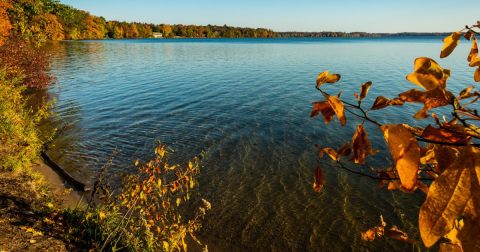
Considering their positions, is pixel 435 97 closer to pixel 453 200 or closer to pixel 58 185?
pixel 453 200

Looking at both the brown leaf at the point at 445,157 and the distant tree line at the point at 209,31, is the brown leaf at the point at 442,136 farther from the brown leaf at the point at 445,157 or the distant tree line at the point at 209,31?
the distant tree line at the point at 209,31

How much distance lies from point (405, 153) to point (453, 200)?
0.61ft

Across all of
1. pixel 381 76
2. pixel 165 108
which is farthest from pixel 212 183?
pixel 381 76

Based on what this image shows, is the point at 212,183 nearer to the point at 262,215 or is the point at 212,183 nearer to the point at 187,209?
the point at 187,209

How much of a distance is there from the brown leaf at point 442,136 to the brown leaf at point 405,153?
140 millimetres

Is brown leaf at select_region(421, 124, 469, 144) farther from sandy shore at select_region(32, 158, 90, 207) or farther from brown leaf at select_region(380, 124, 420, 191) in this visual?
sandy shore at select_region(32, 158, 90, 207)

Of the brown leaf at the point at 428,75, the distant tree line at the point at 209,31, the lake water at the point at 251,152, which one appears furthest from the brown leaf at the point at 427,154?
the distant tree line at the point at 209,31

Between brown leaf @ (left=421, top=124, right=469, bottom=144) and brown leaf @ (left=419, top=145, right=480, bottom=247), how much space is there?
0.27 meters

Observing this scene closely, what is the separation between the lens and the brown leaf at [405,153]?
1.92ft

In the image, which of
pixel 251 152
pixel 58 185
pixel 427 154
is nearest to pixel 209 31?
pixel 251 152

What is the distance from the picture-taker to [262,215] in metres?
5.43

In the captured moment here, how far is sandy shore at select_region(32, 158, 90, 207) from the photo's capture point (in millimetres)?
5541

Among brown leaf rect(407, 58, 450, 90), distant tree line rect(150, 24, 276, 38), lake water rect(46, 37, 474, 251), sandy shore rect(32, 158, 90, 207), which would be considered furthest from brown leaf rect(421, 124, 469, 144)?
distant tree line rect(150, 24, 276, 38)

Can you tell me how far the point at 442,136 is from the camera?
2.27 ft
